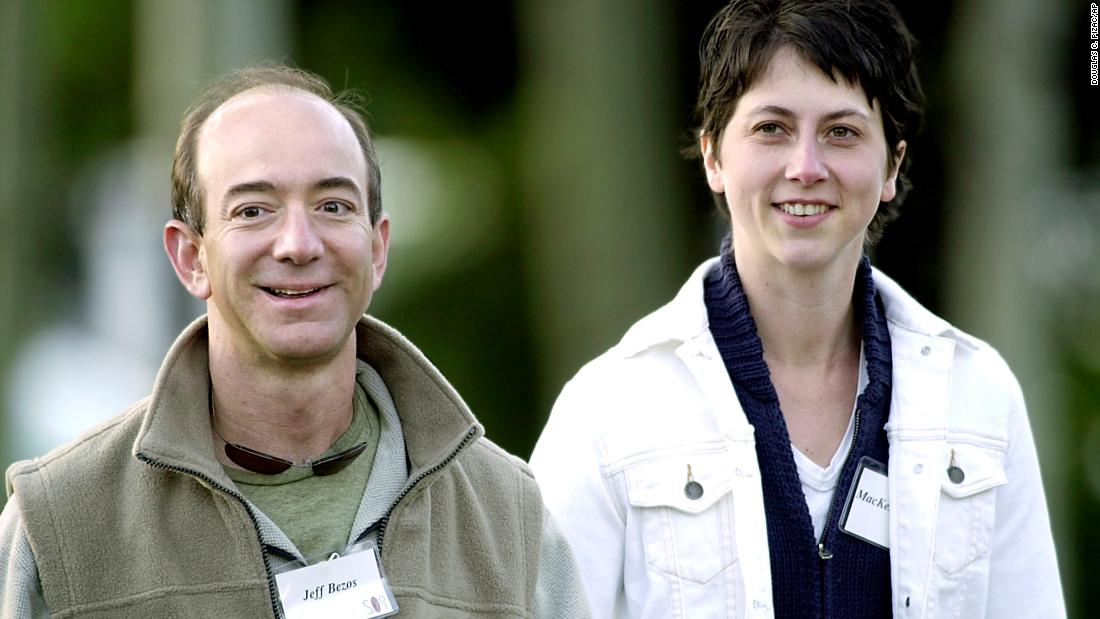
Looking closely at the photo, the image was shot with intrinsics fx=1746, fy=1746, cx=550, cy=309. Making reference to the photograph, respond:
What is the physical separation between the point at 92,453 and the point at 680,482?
1.32 metres

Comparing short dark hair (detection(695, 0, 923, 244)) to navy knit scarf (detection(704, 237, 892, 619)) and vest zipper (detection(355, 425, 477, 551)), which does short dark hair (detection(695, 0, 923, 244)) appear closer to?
navy knit scarf (detection(704, 237, 892, 619))

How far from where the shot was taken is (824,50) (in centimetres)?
393

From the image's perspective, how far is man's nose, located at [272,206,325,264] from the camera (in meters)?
3.24

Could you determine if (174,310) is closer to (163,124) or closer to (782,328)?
(163,124)

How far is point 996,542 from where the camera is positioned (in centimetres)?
399

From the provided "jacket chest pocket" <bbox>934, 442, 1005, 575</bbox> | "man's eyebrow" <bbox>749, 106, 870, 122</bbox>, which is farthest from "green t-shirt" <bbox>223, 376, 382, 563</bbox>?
"jacket chest pocket" <bbox>934, 442, 1005, 575</bbox>

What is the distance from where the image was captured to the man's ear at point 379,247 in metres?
3.49

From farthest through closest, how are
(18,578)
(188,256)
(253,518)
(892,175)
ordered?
(892,175), (188,256), (253,518), (18,578)

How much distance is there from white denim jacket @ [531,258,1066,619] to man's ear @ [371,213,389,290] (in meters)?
0.66

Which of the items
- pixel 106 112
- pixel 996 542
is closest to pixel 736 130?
pixel 996 542

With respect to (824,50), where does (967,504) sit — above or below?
below

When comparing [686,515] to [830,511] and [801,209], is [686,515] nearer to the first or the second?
[830,511]

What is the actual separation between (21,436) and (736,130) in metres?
6.97

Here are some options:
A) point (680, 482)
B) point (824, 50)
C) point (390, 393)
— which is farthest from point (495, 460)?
point (824, 50)
